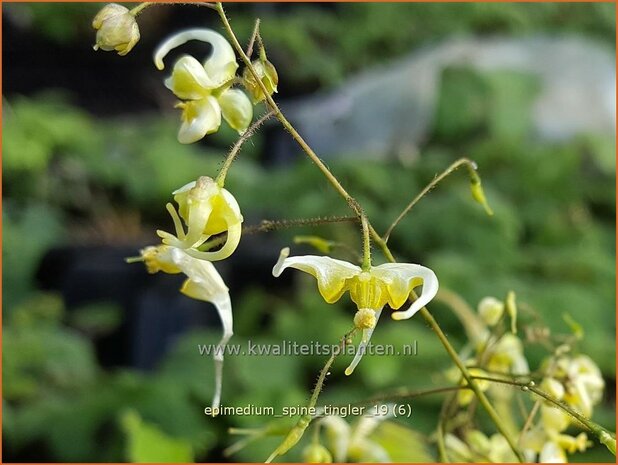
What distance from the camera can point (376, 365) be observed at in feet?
4.97

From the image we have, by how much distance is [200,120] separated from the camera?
54cm

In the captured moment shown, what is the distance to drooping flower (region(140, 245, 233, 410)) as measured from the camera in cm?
57

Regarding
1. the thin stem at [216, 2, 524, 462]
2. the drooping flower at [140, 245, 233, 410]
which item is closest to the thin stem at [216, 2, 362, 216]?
the thin stem at [216, 2, 524, 462]

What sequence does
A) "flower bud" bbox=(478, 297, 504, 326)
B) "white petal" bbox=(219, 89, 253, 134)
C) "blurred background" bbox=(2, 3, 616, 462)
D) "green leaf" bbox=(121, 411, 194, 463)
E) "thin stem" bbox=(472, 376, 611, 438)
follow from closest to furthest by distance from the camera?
1. "thin stem" bbox=(472, 376, 611, 438)
2. "white petal" bbox=(219, 89, 253, 134)
3. "flower bud" bbox=(478, 297, 504, 326)
4. "green leaf" bbox=(121, 411, 194, 463)
5. "blurred background" bbox=(2, 3, 616, 462)

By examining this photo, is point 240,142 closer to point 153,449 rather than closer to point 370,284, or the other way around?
point 370,284

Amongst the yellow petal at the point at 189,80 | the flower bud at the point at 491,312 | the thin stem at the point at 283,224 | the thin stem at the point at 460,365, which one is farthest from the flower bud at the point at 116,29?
the flower bud at the point at 491,312

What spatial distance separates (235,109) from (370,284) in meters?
0.16

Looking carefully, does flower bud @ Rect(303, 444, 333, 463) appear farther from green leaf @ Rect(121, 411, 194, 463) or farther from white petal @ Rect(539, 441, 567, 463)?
green leaf @ Rect(121, 411, 194, 463)

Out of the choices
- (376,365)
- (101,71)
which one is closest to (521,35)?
(101,71)

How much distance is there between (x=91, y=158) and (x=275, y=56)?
136 centimetres

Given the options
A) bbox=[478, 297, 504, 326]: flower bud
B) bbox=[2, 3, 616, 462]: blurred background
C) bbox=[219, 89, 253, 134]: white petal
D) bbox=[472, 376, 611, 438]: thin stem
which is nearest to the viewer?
bbox=[472, 376, 611, 438]: thin stem

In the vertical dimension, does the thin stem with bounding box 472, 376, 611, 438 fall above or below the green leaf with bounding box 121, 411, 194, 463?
above

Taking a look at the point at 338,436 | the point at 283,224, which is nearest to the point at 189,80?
the point at 283,224

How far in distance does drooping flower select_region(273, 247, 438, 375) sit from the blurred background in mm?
214
